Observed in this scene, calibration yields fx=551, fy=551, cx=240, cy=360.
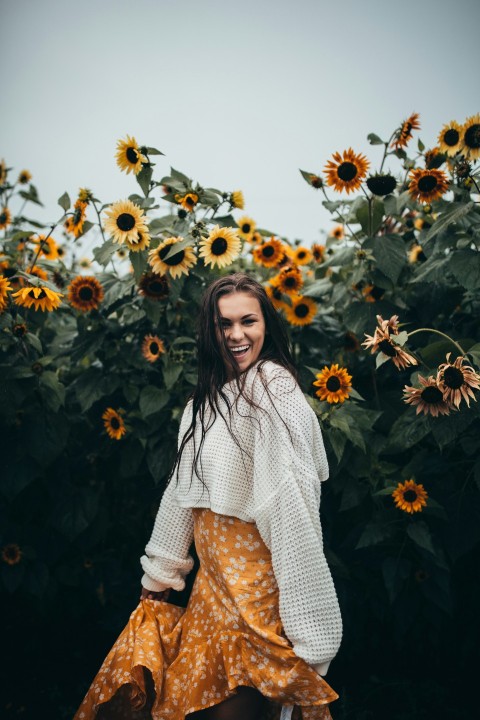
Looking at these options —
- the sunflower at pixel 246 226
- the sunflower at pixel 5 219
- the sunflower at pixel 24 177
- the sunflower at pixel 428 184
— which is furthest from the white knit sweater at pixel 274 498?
the sunflower at pixel 24 177

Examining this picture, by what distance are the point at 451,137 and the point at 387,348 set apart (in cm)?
102

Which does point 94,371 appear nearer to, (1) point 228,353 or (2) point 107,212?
(2) point 107,212

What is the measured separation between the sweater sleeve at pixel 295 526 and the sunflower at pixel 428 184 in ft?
4.03

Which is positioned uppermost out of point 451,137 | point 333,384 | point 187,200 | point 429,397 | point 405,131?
point 405,131

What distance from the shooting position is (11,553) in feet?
7.80

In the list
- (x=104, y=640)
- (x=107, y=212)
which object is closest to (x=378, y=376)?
(x=107, y=212)

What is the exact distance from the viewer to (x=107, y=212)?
227 centimetres

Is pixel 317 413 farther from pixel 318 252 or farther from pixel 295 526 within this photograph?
pixel 318 252

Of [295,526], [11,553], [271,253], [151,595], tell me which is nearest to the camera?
[295,526]

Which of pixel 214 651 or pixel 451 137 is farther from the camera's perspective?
pixel 451 137

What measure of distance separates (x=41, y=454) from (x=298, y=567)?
1.26 metres

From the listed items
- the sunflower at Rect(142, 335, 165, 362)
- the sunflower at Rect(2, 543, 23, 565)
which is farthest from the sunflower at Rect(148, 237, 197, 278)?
the sunflower at Rect(2, 543, 23, 565)

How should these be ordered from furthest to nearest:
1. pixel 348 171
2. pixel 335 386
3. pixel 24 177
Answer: pixel 24 177 → pixel 348 171 → pixel 335 386

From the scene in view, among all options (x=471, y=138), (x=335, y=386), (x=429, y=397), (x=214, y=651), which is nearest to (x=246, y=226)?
(x=471, y=138)
